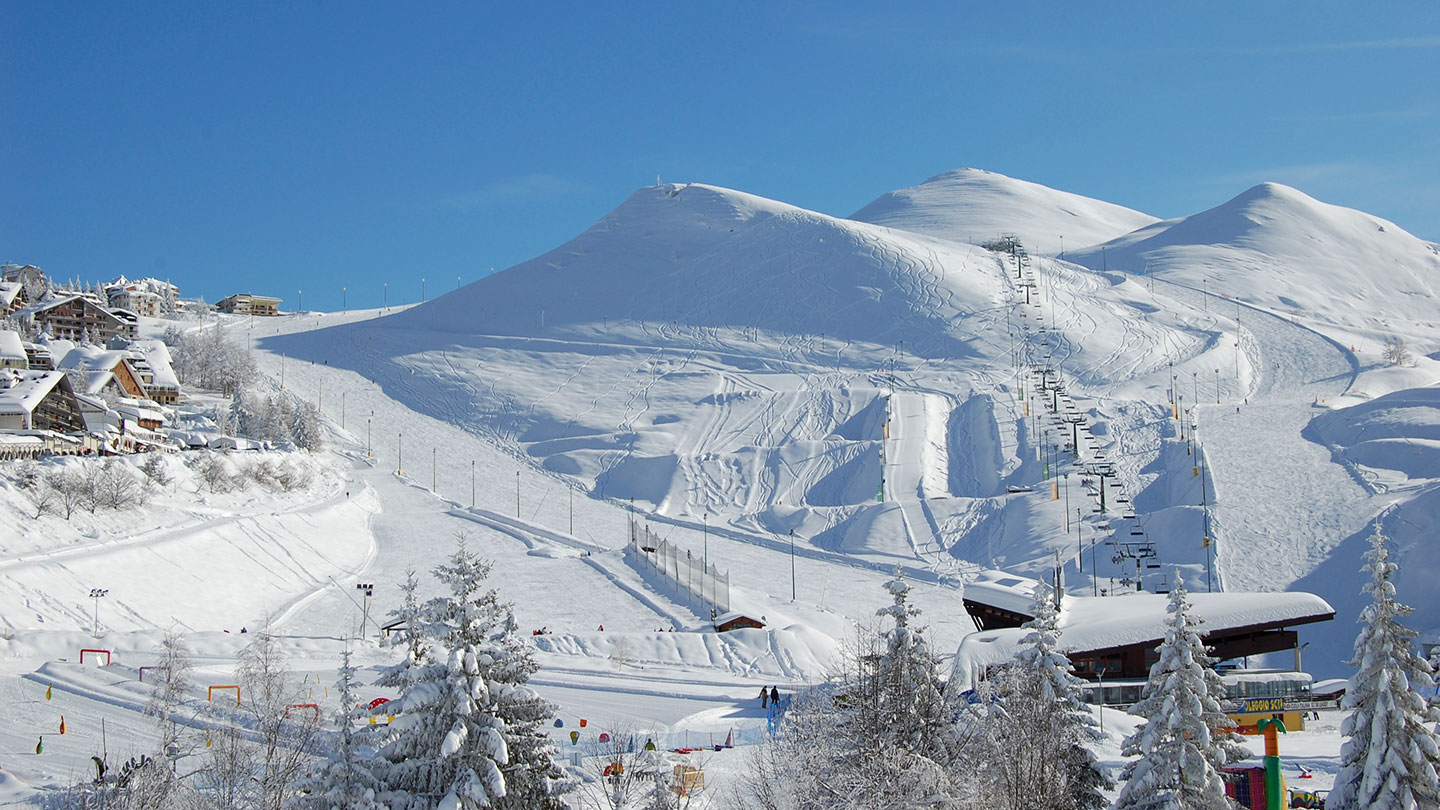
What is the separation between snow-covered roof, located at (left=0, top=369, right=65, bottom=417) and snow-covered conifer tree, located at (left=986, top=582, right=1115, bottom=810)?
42.3 metres

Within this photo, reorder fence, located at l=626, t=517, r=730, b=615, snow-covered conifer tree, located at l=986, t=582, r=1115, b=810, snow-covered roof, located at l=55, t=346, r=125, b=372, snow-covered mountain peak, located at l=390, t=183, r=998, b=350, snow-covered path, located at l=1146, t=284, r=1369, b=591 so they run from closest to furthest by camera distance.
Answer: snow-covered conifer tree, located at l=986, t=582, r=1115, b=810 → fence, located at l=626, t=517, r=730, b=615 → snow-covered path, located at l=1146, t=284, r=1369, b=591 → snow-covered roof, located at l=55, t=346, r=125, b=372 → snow-covered mountain peak, located at l=390, t=183, r=998, b=350

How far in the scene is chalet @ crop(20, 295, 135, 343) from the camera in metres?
82.8

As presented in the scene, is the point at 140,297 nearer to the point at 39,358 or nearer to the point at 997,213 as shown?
the point at 39,358

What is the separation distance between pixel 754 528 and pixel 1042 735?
4652 cm

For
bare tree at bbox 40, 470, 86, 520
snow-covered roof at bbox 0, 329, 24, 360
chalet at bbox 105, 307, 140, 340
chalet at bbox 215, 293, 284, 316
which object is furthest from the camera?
chalet at bbox 215, 293, 284, 316

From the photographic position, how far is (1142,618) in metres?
25.7

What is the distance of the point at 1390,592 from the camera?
13.6m

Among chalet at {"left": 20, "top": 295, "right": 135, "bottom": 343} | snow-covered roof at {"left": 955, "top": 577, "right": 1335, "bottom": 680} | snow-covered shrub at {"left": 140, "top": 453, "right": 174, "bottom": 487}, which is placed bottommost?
snow-covered roof at {"left": 955, "top": 577, "right": 1335, "bottom": 680}

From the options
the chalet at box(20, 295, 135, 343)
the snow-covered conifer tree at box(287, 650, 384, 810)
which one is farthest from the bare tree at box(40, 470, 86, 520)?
the chalet at box(20, 295, 135, 343)

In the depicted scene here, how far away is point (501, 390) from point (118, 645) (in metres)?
61.3

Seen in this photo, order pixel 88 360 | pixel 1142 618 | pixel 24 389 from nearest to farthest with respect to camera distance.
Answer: pixel 1142 618
pixel 24 389
pixel 88 360

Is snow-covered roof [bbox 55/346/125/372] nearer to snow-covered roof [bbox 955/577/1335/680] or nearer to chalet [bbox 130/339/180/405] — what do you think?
chalet [bbox 130/339/180/405]

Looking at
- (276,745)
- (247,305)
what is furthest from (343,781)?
(247,305)

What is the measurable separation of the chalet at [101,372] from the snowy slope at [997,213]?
8982 centimetres
